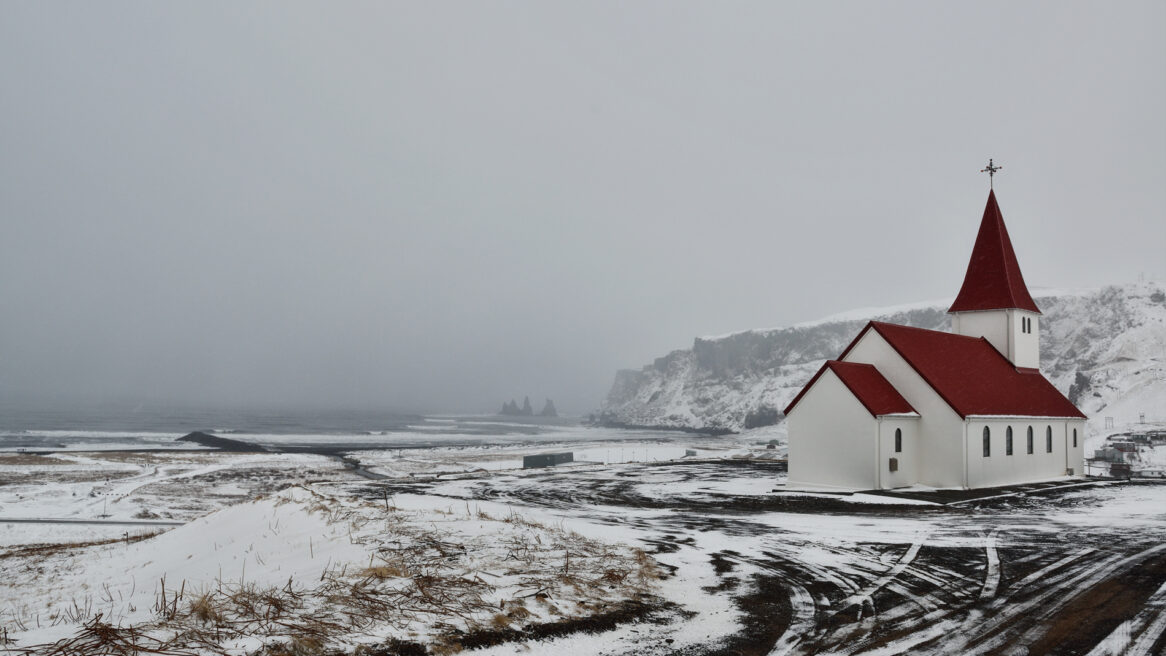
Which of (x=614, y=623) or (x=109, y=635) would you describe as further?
(x=614, y=623)

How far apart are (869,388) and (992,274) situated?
44.5 feet

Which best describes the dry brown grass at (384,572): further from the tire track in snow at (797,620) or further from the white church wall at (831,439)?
the white church wall at (831,439)

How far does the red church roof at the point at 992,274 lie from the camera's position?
39375 millimetres

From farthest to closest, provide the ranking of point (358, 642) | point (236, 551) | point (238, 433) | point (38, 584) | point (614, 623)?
point (238, 433) < point (38, 584) < point (236, 551) < point (614, 623) < point (358, 642)

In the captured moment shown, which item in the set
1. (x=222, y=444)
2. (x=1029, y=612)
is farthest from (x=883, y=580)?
(x=222, y=444)

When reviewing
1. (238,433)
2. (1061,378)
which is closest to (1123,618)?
(238,433)

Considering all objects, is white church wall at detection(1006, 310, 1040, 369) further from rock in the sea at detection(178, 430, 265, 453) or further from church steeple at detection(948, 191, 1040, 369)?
rock in the sea at detection(178, 430, 265, 453)

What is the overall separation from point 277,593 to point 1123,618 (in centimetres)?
1124

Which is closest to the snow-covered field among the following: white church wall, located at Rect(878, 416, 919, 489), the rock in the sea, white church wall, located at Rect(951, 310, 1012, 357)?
white church wall, located at Rect(878, 416, 919, 489)

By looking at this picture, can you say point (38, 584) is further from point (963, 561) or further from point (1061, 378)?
point (1061, 378)

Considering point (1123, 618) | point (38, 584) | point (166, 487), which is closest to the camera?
point (1123, 618)

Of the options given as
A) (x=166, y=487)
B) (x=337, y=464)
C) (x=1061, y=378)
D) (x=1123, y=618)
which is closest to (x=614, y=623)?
(x=1123, y=618)

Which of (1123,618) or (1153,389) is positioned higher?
(1153,389)

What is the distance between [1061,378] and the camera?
416ft
